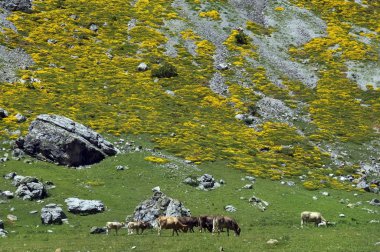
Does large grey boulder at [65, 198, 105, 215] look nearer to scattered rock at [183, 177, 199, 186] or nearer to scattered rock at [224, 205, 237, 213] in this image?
scattered rock at [183, 177, 199, 186]

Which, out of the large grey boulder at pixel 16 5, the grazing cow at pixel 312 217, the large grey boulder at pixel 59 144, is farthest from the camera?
the large grey boulder at pixel 16 5

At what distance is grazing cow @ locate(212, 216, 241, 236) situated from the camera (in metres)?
37.6

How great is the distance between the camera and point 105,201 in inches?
2085

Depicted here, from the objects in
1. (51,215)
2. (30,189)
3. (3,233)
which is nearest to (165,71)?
(30,189)

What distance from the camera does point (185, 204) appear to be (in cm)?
5303

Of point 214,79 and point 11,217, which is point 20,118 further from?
point 214,79

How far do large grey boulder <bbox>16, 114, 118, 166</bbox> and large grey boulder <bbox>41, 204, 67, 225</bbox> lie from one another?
660 inches

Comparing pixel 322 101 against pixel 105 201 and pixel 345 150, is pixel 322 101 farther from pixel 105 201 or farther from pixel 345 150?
pixel 105 201

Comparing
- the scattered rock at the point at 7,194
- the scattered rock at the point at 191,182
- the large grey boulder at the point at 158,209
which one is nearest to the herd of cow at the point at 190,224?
the large grey boulder at the point at 158,209

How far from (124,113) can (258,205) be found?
111 ft

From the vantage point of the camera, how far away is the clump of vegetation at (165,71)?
316 feet

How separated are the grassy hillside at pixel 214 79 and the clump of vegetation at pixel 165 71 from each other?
1.14 metres

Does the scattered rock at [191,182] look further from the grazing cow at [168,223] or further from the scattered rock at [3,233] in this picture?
the scattered rock at [3,233]

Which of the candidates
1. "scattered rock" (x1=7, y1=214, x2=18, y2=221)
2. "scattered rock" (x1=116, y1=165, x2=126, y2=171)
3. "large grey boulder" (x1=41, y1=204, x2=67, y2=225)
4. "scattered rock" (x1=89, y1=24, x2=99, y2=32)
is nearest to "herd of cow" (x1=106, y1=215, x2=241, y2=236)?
"large grey boulder" (x1=41, y1=204, x2=67, y2=225)
